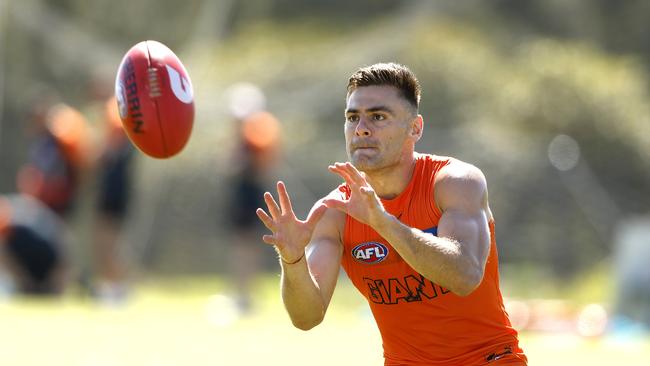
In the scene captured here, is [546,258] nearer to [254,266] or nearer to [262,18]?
[254,266]

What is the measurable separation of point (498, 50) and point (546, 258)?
525cm

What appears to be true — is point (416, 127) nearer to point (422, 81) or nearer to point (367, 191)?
point (367, 191)

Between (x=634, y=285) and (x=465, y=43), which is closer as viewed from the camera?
(x=634, y=285)

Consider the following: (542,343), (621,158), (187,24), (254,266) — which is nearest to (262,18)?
(187,24)

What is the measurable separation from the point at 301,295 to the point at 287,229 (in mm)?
304

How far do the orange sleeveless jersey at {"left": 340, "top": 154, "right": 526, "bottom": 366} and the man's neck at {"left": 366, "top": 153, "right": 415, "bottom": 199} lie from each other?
1.4 inches

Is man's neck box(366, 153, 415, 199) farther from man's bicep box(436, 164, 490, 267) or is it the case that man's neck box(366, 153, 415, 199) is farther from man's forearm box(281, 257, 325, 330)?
man's forearm box(281, 257, 325, 330)

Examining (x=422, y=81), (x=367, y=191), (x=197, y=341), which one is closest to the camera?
(x=367, y=191)

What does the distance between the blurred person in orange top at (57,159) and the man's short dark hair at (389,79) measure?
821 cm

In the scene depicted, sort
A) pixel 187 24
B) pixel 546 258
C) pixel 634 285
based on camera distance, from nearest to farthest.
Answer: pixel 634 285, pixel 546 258, pixel 187 24

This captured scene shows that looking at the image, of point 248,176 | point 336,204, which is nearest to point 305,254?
point 336,204

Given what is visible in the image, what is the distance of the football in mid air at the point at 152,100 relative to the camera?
5.56m

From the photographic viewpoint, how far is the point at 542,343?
1023 centimetres

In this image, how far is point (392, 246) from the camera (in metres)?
4.85
